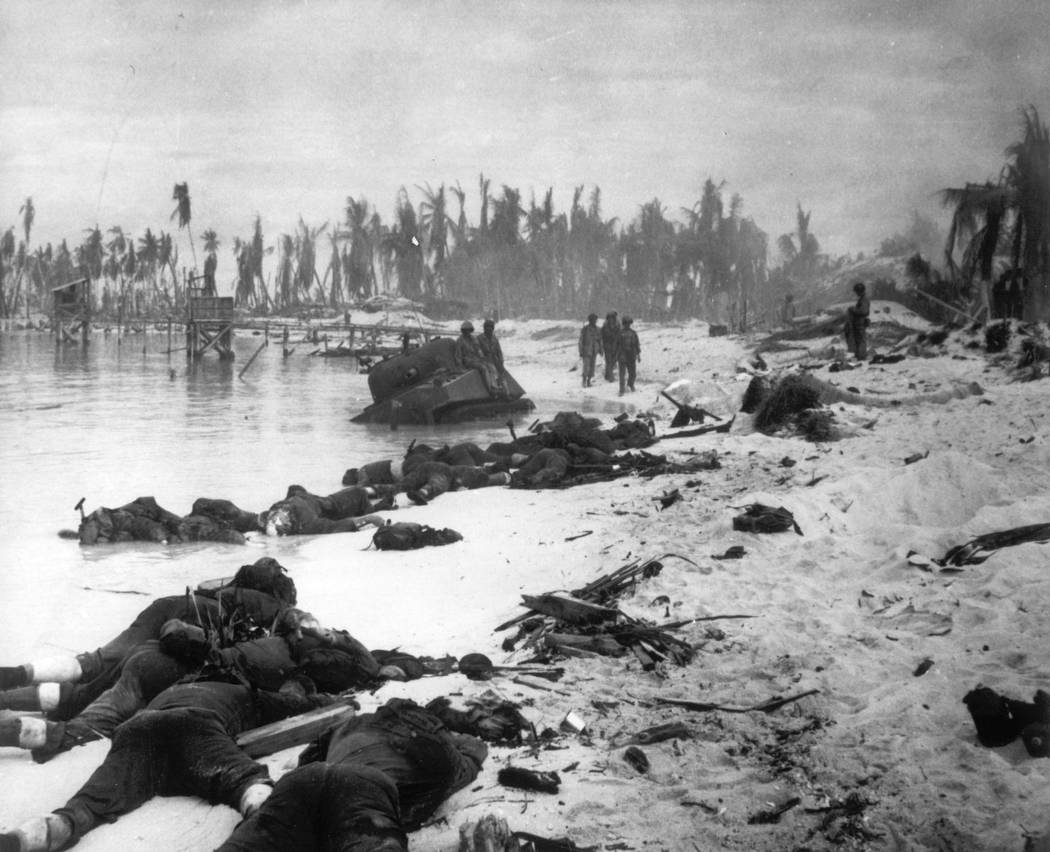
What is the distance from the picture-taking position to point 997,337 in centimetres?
1265

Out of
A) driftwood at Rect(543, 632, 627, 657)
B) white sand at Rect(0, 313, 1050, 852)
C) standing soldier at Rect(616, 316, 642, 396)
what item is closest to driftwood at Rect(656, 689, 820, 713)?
white sand at Rect(0, 313, 1050, 852)

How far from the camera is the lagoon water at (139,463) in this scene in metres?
6.11

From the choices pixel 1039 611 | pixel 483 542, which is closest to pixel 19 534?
pixel 483 542

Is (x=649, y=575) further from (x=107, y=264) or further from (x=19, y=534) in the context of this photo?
(x=107, y=264)

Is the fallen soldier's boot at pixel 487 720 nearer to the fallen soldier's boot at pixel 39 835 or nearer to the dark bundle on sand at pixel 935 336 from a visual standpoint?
the fallen soldier's boot at pixel 39 835

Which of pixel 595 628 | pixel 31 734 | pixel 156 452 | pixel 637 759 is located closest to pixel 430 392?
pixel 156 452

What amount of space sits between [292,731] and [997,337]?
12.4 meters

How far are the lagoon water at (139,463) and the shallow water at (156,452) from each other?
0.08ft

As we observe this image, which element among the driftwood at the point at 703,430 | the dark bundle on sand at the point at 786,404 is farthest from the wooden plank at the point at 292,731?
the driftwood at the point at 703,430

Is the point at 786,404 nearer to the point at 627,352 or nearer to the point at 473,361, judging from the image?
the point at 473,361

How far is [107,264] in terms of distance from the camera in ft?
301

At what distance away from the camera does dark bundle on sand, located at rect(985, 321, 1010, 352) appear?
1253 cm

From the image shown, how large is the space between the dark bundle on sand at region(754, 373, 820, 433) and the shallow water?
566 cm

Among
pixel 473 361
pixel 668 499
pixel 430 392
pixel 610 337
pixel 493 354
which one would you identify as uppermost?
pixel 610 337
